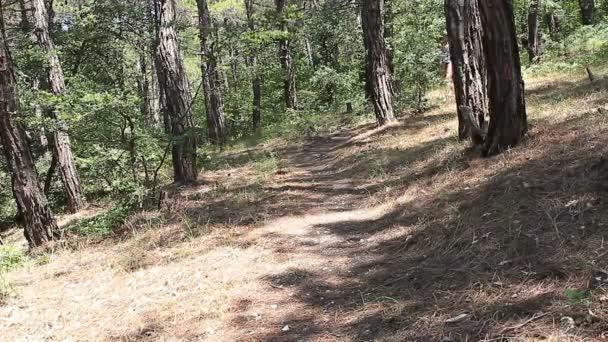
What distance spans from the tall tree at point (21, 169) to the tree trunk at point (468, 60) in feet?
20.6

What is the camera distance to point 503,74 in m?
6.03

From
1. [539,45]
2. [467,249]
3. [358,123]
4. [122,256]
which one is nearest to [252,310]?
[467,249]

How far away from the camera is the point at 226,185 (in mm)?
9578

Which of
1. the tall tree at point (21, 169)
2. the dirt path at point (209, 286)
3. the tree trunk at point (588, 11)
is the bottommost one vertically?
the dirt path at point (209, 286)

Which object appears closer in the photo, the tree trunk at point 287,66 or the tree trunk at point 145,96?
the tree trunk at point 145,96

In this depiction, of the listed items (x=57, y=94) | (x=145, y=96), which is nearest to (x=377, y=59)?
(x=57, y=94)

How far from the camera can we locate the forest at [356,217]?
3.53 meters

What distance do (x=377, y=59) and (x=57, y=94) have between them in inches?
276

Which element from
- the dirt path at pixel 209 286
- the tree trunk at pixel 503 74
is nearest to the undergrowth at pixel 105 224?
the dirt path at pixel 209 286

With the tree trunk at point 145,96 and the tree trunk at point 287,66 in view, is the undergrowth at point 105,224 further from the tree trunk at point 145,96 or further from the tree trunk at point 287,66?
the tree trunk at point 287,66

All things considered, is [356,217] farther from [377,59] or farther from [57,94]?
[57,94]

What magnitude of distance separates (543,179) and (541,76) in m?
8.93

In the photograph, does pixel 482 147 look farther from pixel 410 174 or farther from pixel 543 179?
pixel 543 179

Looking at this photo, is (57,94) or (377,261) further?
(57,94)
